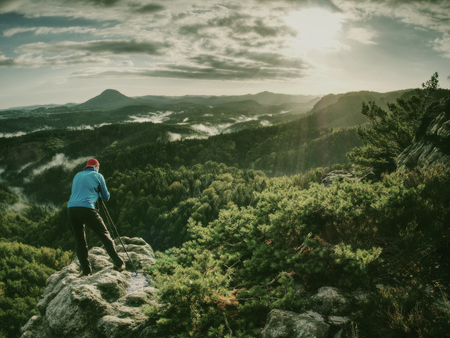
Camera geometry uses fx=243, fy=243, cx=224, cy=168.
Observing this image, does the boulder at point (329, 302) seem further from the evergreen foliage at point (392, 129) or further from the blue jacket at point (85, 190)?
the evergreen foliage at point (392, 129)

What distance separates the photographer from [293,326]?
5008mm

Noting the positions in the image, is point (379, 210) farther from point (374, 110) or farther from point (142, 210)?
point (142, 210)

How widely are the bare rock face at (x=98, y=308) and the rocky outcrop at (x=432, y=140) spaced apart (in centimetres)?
1256

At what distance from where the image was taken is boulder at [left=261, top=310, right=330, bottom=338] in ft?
15.6

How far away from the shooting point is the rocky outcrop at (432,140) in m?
10.7

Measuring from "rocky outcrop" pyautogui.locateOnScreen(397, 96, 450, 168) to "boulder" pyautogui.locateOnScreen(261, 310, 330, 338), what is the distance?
913 centimetres

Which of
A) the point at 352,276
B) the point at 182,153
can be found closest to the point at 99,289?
the point at 352,276

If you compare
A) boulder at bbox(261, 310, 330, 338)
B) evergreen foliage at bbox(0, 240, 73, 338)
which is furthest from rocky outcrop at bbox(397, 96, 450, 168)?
evergreen foliage at bbox(0, 240, 73, 338)

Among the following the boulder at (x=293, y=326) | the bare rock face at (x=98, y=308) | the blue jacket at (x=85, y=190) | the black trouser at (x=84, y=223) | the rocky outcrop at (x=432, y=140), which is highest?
the rocky outcrop at (x=432, y=140)

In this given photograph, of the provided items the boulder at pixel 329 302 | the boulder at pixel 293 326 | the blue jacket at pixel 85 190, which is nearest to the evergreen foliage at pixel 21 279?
the blue jacket at pixel 85 190

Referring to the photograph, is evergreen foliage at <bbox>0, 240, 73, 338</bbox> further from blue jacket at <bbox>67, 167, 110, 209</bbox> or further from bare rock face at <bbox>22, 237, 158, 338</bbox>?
blue jacket at <bbox>67, 167, 110, 209</bbox>

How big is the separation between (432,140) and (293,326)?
39.8 ft

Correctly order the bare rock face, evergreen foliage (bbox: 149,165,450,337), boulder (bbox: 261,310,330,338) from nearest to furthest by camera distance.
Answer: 1. boulder (bbox: 261,310,330,338)
2. evergreen foliage (bbox: 149,165,450,337)
3. the bare rock face

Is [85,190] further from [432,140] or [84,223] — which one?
[432,140]
